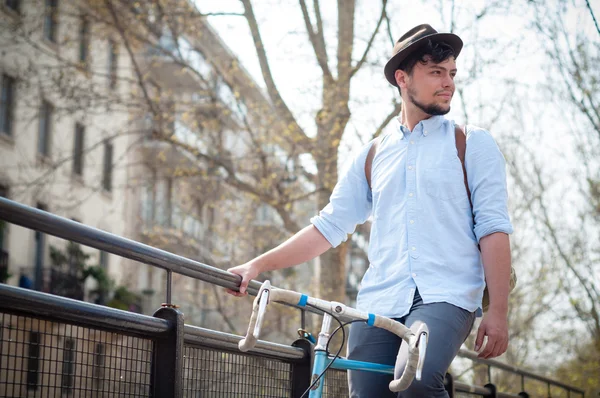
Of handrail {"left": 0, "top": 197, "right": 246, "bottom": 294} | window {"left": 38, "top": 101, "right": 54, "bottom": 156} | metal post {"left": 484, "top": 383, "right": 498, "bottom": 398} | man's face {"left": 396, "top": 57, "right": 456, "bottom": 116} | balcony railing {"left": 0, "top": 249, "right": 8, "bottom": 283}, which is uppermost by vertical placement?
window {"left": 38, "top": 101, "right": 54, "bottom": 156}

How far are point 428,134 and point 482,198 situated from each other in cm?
39

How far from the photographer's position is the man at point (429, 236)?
11.4ft

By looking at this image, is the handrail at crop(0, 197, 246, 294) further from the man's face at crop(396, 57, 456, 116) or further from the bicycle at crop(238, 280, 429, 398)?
the man's face at crop(396, 57, 456, 116)

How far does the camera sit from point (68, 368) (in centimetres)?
313

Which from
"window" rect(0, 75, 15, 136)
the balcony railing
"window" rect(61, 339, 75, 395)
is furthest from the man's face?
"window" rect(0, 75, 15, 136)

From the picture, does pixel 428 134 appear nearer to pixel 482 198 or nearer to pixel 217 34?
pixel 482 198

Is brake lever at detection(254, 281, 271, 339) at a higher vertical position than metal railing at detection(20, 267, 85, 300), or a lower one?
lower

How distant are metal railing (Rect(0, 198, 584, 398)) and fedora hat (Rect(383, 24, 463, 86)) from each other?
41.9 inches

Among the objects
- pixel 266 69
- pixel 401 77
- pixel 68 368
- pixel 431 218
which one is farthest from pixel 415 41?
pixel 266 69

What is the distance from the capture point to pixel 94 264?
29375 millimetres

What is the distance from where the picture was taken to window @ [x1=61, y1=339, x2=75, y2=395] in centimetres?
309

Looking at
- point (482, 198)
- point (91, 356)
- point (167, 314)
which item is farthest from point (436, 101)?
point (91, 356)

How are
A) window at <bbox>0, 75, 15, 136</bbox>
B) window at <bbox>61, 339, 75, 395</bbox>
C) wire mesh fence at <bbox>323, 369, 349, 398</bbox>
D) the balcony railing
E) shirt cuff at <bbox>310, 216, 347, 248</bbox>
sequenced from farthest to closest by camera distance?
window at <bbox>0, 75, 15, 136</bbox> → the balcony railing → wire mesh fence at <bbox>323, 369, 349, 398</bbox> → shirt cuff at <bbox>310, 216, 347, 248</bbox> → window at <bbox>61, 339, 75, 395</bbox>

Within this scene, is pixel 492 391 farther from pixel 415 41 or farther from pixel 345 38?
pixel 345 38
